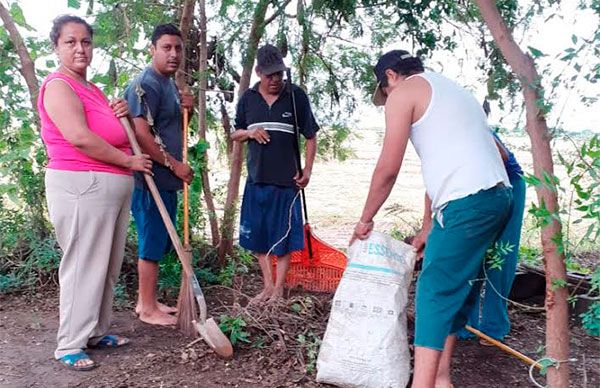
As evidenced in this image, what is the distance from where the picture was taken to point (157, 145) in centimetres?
375

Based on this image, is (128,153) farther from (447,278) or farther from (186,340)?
(447,278)

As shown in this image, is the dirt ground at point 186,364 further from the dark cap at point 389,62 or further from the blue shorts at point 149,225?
the dark cap at point 389,62

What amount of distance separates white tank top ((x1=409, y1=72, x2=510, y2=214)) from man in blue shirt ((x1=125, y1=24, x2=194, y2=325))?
1.71m

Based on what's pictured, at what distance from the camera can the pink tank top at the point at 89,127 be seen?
317 centimetres

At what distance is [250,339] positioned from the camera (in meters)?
3.50

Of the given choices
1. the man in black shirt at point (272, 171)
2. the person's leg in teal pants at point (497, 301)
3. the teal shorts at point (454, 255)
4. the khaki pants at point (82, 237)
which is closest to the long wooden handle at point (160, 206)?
the khaki pants at point (82, 237)

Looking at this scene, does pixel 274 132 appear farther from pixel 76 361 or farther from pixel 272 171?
pixel 76 361

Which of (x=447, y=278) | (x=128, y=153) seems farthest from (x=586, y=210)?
(x=128, y=153)

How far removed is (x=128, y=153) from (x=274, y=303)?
3.94 ft

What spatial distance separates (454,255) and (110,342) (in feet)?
6.68

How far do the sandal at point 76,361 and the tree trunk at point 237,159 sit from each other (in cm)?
191

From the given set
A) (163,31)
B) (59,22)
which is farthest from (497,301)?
(59,22)

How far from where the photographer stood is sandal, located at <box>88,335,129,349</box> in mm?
3533

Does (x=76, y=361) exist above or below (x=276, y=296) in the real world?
below
